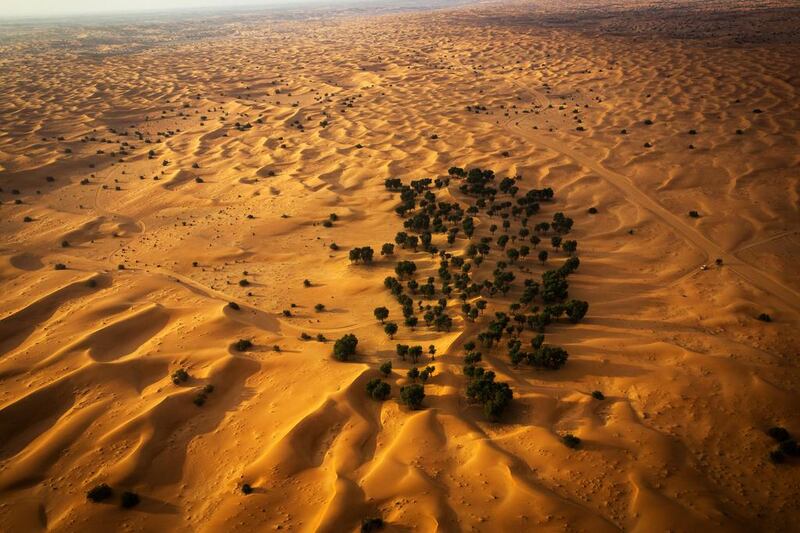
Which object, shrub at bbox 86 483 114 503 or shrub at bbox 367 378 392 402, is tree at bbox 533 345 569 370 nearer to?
shrub at bbox 367 378 392 402

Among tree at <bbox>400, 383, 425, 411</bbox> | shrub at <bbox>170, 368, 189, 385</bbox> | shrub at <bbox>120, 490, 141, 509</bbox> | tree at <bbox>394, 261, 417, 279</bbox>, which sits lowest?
shrub at <bbox>120, 490, 141, 509</bbox>

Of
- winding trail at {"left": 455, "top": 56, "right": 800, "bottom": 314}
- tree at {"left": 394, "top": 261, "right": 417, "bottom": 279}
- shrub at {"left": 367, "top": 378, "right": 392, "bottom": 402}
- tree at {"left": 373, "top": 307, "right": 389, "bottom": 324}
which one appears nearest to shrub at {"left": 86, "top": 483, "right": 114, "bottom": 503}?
shrub at {"left": 367, "top": 378, "right": 392, "bottom": 402}

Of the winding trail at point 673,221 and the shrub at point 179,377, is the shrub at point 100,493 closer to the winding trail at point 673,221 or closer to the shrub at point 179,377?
the shrub at point 179,377

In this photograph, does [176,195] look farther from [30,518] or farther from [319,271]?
[30,518]

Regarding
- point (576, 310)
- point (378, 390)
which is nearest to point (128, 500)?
point (378, 390)

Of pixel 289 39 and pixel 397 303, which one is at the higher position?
pixel 289 39

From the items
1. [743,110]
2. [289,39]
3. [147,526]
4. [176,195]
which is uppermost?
[289,39]

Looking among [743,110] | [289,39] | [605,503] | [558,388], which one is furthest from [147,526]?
→ [289,39]
